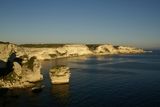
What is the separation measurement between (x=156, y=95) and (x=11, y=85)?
49814 mm

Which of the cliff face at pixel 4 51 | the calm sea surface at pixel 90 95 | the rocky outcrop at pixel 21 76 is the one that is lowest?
the calm sea surface at pixel 90 95

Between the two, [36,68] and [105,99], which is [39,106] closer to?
[105,99]

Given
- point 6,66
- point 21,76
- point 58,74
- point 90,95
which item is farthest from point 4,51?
point 90,95

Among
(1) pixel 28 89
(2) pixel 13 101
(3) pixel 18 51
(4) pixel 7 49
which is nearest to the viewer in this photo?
(2) pixel 13 101

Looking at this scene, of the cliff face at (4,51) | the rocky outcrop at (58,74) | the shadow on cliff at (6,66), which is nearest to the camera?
the rocky outcrop at (58,74)

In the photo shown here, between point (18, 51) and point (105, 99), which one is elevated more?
point (18, 51)

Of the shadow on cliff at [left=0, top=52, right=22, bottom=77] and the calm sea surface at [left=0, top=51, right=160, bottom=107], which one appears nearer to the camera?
the calm sea surface at [left=0, top=51, right=160, bottom=107]

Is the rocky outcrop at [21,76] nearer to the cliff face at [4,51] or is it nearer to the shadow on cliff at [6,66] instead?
the shadow on cliff at [6,66]

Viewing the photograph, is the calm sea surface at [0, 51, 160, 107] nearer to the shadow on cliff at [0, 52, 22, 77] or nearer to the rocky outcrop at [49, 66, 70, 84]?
the rocky outcrop at [49, 66, 70, 84]

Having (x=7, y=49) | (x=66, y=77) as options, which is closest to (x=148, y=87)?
(x=66, y=77)

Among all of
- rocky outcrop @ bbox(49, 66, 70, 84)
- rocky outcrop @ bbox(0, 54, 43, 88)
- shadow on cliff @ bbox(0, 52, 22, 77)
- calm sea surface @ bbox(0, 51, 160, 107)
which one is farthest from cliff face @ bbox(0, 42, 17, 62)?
rocky outcrop @ bbox(49, 66, 70, 84)

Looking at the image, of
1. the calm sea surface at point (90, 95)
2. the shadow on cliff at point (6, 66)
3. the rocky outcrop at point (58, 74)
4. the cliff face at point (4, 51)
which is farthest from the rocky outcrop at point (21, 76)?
the cliff face at point (4, 51)

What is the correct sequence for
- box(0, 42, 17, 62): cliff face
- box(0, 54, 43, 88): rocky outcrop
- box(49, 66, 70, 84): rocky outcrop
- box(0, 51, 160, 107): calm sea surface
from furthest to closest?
box(0, 42, 17, 62): cliff face < box(49, 66, 70, 84): rocky outcrop < box(0, 54, 43, 88): rocky outcrop < box(0, 51, 160, 107): calm sea surface

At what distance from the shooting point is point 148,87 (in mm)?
83625
